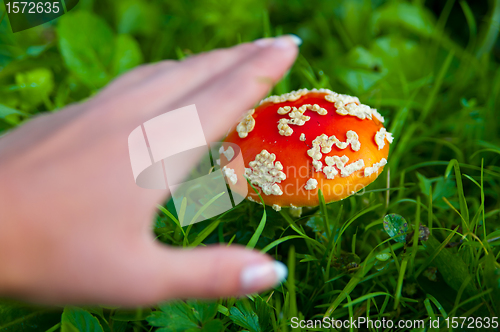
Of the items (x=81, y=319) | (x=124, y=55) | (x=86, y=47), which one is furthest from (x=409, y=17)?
(x=81, y=319)

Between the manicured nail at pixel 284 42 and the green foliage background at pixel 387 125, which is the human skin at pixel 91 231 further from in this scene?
the manicured nail at pixel 284 42

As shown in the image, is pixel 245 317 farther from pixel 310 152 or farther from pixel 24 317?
pixel 24 317

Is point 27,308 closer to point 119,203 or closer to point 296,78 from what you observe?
point 119,203

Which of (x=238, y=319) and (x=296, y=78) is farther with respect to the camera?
(x=296, y=78)

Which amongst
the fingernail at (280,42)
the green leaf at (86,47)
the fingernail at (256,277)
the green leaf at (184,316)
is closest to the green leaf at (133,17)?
the green leaf at (86,47)

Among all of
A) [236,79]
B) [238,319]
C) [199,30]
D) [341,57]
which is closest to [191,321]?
[238,319]

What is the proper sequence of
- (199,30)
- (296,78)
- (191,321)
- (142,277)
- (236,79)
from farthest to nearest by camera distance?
(199,30), (296,78), (236,79), (191,321), (142,277)
